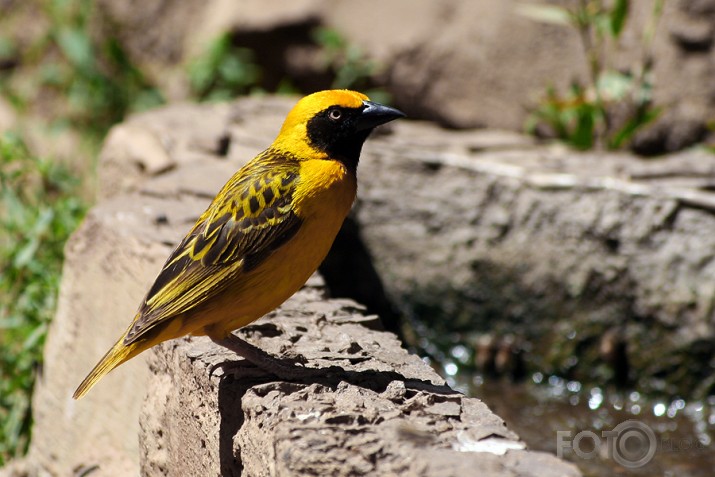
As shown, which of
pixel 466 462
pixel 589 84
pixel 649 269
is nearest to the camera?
pixel 466 462

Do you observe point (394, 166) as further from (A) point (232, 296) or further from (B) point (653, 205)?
(A) point (232, 296)

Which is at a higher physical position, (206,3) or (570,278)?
(206,3)

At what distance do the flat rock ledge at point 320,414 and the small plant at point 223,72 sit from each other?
13.4 ft

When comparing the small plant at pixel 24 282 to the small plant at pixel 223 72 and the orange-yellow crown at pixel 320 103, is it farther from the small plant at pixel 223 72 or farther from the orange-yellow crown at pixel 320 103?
the small plant at pixel 223 72

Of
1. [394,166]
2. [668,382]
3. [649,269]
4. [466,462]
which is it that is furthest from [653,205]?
[466,462]

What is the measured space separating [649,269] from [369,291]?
160 cm

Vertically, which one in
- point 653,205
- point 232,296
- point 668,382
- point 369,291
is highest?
point 232,296

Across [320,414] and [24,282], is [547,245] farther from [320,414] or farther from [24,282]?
[320,414]

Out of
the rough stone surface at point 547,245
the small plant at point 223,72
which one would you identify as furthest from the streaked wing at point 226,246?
the small plant at point 223,72

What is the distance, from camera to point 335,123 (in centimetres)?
405

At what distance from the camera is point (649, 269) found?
603 cm

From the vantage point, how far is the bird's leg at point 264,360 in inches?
145

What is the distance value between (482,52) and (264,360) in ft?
15.5

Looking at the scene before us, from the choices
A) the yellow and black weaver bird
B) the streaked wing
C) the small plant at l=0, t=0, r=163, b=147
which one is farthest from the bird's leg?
the small plant at l=0, t=0, r=163, b=147
